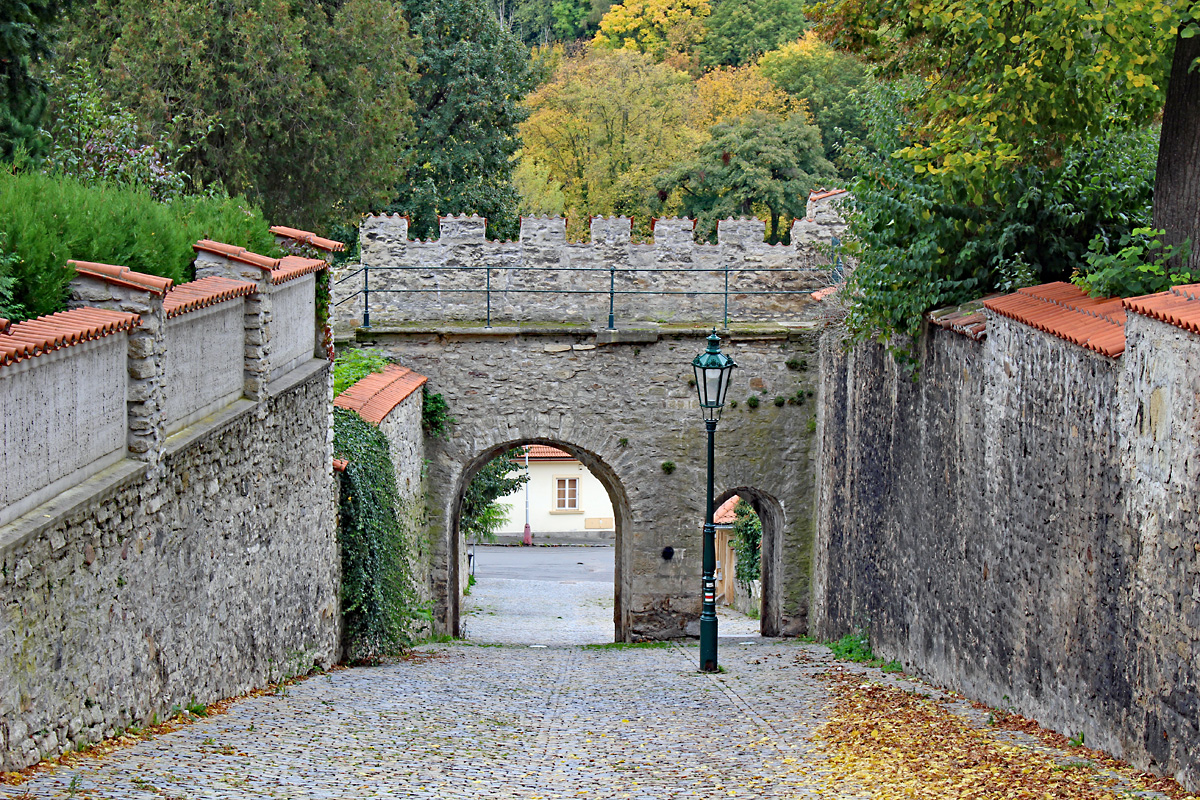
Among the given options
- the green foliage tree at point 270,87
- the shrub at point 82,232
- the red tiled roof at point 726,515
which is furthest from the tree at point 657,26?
the shrub at point 82,232

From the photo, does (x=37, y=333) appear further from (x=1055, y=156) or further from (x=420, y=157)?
(x=420, y=157)

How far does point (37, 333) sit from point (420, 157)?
22613mm

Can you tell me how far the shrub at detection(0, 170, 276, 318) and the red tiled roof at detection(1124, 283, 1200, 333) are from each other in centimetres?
561

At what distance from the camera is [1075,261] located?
9.95 m

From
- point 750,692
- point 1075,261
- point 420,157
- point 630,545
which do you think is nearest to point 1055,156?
point 1075,261

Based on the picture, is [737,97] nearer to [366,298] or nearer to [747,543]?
[747,543]

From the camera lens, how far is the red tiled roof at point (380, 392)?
44.3ft

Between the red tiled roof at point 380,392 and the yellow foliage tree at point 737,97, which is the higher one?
the yellow foliage tree at point 737,97

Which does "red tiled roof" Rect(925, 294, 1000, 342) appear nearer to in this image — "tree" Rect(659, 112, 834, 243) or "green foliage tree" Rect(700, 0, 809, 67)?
"tree" Rect(659, 112, 834, 243)

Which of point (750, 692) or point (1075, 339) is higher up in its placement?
point (1075, 339)

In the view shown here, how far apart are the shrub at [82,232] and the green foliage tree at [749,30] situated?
44.7 m

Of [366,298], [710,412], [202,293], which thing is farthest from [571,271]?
[202,293]

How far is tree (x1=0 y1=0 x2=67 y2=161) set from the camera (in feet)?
38.8

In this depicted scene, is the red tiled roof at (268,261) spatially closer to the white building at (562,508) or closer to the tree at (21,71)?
the tree at (21,71)
